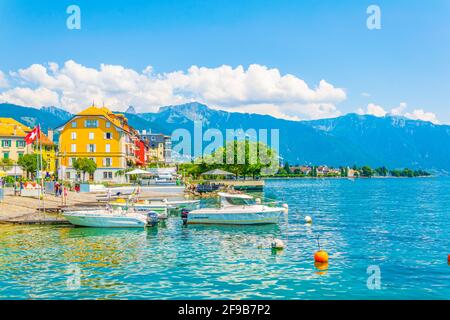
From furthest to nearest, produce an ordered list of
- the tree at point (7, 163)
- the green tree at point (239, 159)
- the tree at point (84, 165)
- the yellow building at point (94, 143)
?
the green tree at point (239, 159)
the yellow building at point (94, 143)
the tree at point (84, 165)
the tree at point (7, 163)

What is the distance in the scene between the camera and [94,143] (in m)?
103

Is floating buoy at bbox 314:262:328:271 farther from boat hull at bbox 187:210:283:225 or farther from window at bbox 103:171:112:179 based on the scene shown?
window at bbox 103:171:112:179

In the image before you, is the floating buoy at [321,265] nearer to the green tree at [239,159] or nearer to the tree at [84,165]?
the tree at [84,165]

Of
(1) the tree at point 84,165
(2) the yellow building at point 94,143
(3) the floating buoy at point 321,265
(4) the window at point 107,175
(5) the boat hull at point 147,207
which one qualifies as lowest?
(3) the floating buoy at point 321,265

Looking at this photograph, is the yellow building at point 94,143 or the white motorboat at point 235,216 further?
→ the yellow building at point 94,143

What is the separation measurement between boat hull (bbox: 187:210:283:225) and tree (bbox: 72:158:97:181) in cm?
5483

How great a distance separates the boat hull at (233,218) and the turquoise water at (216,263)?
1.03m

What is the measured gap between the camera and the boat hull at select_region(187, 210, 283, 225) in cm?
4653

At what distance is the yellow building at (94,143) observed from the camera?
103 m

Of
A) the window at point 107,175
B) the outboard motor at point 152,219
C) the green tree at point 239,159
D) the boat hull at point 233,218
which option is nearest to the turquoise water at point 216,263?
the outboard motor at point 152,219

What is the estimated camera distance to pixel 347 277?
976 inches
